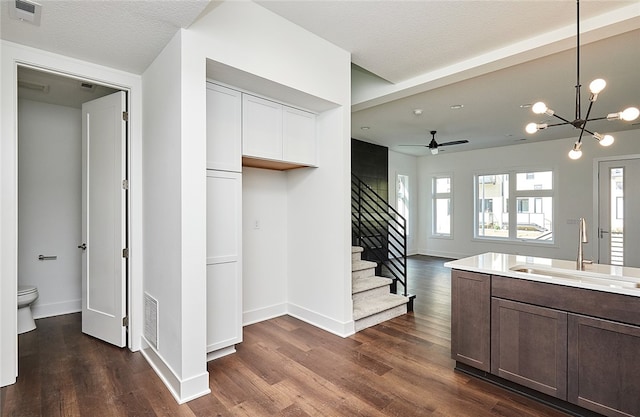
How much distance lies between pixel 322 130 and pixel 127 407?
10.0 feet

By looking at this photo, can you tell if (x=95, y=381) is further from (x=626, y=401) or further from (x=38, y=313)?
(x=626, y=401)

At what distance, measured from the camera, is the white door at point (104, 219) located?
3.12 m

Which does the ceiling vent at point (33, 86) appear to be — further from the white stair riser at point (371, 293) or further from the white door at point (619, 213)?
the white door at point (619, 213)

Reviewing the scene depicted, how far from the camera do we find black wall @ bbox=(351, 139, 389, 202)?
7.08 metres

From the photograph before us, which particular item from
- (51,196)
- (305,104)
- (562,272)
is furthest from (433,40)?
(51,196)

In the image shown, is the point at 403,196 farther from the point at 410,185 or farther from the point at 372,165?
the point at 372,165

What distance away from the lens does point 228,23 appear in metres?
2.58

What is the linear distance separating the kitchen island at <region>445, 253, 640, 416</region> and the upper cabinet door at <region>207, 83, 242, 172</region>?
226 cm

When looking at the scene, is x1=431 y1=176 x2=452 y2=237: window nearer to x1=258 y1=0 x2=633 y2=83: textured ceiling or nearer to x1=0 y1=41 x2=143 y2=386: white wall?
x1=258 y1=0 x2=633 y2=83: textured ceiling

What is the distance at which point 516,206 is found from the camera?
7691 mm

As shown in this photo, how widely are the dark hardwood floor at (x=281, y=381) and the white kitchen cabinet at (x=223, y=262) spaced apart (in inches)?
8.7

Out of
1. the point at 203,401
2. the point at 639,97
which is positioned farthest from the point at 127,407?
the point at 639,97

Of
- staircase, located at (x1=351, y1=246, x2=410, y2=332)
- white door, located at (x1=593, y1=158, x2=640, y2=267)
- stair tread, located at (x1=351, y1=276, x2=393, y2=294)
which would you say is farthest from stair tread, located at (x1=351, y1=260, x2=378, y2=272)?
white door, located at (x1=593, y1=158, x2=640, y2=267)

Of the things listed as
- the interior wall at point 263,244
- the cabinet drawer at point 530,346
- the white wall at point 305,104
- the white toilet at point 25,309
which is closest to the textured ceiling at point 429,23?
the white wall at point 305,104
